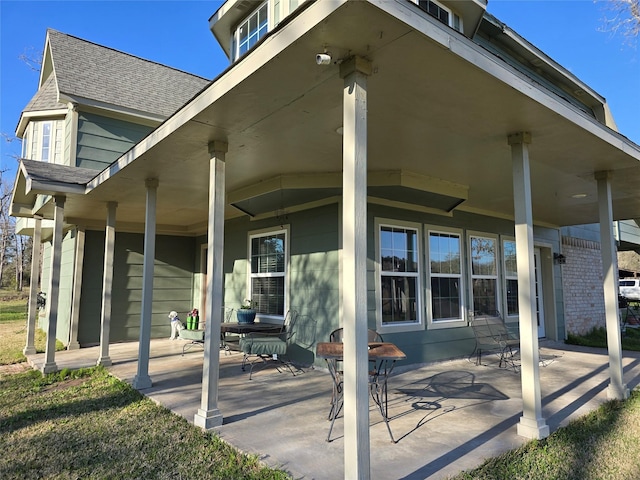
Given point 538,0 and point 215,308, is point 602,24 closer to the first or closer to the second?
point 538,0

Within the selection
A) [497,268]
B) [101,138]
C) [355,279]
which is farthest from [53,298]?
[497,268]

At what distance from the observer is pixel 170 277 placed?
29.5ft

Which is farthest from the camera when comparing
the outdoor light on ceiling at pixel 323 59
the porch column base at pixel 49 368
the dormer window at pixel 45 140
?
the dormer window at pixel 45 140

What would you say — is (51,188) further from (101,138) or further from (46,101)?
(46,101)

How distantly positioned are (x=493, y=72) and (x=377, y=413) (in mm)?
3018

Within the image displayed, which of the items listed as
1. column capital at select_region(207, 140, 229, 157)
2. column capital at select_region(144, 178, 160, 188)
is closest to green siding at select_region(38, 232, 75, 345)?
column capital at select_region(144, 178, 160, 188)

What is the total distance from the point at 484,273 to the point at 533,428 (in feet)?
13.9

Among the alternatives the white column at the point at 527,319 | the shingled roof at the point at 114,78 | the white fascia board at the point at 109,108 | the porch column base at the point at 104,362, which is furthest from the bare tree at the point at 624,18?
the porch column base at the point at 104,362

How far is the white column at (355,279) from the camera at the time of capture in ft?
7.11

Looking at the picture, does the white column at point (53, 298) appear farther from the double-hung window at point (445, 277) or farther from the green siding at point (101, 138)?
the double-hung window at point (445, 277)

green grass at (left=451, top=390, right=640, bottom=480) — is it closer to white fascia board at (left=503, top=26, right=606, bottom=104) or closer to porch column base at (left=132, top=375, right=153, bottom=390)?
porch column base at (left=132, top=375, right=153, bottom=390)

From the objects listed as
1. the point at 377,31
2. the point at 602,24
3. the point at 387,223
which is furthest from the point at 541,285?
the point at 377,31

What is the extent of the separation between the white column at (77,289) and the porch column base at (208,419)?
216 inches

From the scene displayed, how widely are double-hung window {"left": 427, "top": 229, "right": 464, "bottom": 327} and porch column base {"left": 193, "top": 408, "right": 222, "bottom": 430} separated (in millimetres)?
3719
